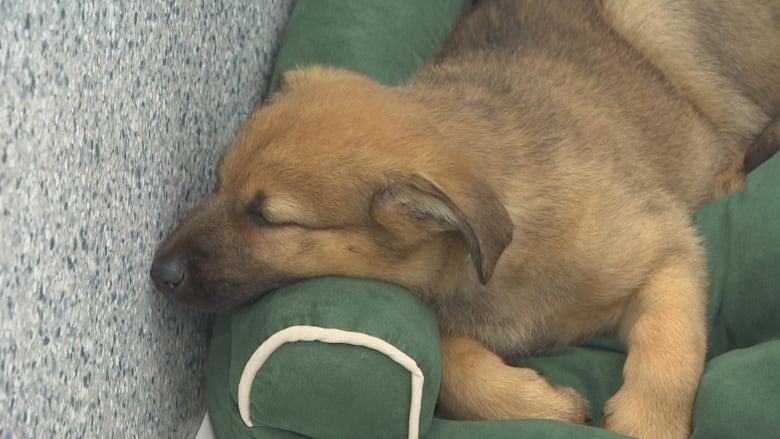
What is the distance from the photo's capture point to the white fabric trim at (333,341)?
93.1 inches

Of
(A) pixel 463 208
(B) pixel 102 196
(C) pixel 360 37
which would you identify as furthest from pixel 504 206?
(C) pixel 360 37

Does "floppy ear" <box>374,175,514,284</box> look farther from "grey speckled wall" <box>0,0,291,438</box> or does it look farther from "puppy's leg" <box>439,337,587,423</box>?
"grey speckled wall" <box>0,0,291,438</box>

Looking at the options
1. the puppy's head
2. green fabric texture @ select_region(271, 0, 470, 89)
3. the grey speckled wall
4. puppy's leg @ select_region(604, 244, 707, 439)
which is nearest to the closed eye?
the puppy's head

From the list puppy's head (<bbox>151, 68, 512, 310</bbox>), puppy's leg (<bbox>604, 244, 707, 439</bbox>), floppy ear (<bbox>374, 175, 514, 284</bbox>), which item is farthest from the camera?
puppy's leg (<bbox>604, 244, 707, 439</bbox>)

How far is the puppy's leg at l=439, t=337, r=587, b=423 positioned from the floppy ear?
1.49ft

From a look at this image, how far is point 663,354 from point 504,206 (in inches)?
27.0

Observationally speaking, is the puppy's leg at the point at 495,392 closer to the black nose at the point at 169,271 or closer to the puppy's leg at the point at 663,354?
the puppy's leg at the point at 663,354

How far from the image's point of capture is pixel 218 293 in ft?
8.22

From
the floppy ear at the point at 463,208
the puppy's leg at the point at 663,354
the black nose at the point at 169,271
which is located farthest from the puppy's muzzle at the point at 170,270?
the puppy's leg at the point at 663,354

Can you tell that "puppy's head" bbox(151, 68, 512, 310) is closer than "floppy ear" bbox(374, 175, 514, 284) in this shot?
No

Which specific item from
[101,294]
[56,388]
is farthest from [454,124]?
[56,388]

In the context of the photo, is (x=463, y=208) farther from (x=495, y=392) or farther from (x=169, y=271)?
(x=169, y=271)

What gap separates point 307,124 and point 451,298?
70cm

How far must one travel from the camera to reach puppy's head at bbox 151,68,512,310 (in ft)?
8.03
